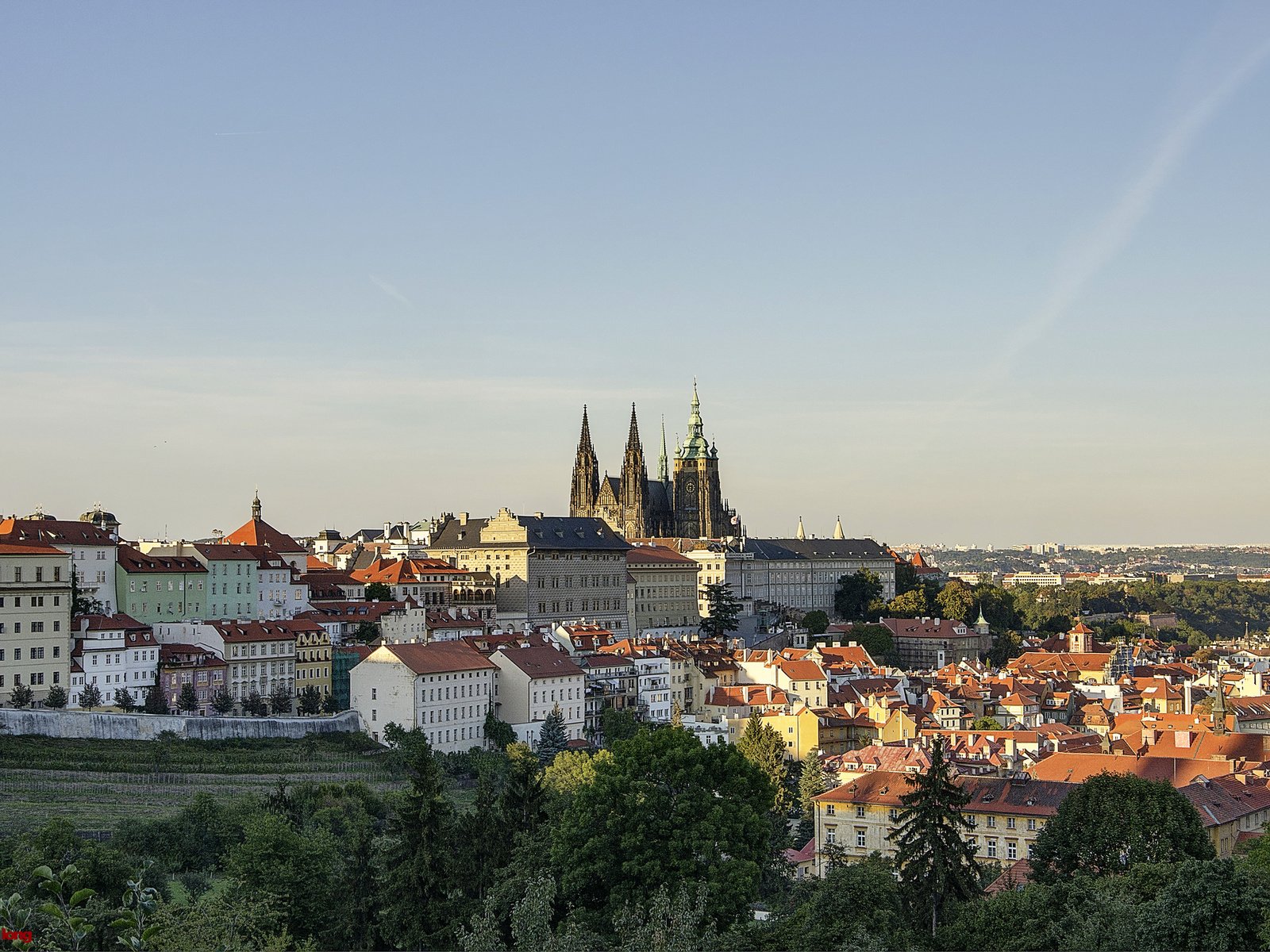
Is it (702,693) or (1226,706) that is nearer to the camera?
(1226,706)

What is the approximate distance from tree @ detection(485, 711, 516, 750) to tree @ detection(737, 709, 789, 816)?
10.2m

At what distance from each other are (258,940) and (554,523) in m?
79.7

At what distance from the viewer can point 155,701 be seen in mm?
64438

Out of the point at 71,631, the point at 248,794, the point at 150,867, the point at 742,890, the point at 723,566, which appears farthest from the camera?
the point at 723,566

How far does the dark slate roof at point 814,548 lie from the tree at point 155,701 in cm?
7858

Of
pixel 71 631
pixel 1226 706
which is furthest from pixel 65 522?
pixel 1226 706

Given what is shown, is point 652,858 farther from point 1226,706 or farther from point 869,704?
point 1226,706

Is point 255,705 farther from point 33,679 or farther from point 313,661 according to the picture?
point 33,679

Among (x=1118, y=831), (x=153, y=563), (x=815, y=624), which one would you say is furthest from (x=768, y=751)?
(x=815, y=624)

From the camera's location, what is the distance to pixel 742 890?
33.8 metres

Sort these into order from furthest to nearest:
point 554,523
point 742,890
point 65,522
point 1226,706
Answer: point 554,523
point 1226,706
point 65,522
point 742,890

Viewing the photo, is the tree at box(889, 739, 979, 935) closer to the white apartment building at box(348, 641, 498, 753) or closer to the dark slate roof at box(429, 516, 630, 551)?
the white apartment building at box(348, 641, 498, 753)

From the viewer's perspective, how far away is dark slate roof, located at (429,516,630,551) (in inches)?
4126

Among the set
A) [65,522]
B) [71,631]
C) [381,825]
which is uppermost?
[65,522]
